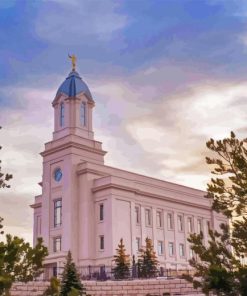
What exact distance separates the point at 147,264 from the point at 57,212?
388 inches

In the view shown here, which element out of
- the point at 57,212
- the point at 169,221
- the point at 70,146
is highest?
the point at 70,146

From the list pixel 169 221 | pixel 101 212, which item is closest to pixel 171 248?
pixel 169 221

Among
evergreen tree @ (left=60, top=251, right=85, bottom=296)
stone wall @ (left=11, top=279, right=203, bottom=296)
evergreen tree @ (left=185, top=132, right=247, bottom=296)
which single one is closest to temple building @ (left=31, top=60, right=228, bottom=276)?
stone wall @ (left=11, top=279, right=203, bottom=296)

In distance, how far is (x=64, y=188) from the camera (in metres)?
43.8

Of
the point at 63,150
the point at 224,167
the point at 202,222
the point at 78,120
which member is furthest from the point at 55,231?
the point at 224,167

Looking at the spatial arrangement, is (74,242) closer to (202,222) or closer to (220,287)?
(202,222)

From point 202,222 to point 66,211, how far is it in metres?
14.5

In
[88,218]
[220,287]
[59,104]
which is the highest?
[59,104]

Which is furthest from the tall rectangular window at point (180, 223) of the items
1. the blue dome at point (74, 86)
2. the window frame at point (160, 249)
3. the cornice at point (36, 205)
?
the blue dome at point (74, 86)

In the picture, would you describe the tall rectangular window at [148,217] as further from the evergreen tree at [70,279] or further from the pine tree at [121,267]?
the evergreen tree at [70,279]

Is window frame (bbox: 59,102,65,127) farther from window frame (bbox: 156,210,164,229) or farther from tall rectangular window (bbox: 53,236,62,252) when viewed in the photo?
window frame (bbox: 156,210,164,229)

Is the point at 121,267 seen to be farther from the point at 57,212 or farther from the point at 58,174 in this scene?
the point at 58,174

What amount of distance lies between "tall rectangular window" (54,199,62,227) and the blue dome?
8857 mm

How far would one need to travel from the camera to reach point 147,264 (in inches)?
1479
